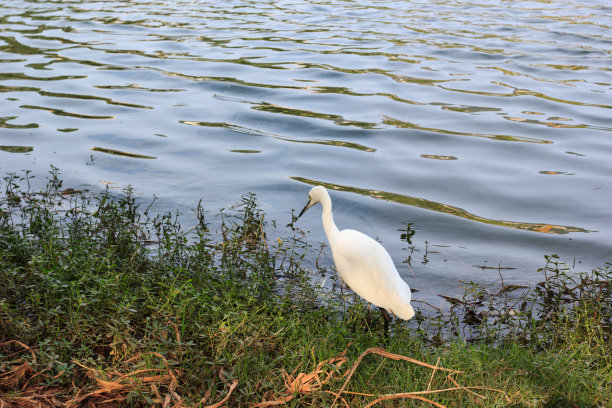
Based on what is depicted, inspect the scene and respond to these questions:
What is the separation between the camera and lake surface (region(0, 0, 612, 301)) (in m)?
7.32

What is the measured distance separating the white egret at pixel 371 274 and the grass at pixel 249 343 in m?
0.20

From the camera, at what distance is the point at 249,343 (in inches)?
157

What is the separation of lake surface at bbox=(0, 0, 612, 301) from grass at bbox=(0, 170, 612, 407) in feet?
3.62

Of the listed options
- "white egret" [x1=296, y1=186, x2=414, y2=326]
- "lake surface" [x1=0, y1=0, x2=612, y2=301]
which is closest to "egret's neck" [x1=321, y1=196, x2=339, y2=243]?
"white egret" [x1=296, y1=186, x2=414, y2=326]

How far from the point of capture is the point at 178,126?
10.2m

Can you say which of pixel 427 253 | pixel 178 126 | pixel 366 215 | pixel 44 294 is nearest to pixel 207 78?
pixel 178 126

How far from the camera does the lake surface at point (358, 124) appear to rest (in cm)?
732

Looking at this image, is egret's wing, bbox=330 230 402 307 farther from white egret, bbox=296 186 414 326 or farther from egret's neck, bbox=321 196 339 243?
egret's neck, bbox=321 196 339 243

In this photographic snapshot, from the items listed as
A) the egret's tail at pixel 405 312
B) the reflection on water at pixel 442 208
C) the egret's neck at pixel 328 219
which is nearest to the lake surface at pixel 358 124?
the reflection on water at pixel 442 208

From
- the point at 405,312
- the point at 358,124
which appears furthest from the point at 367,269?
the point at 358,124

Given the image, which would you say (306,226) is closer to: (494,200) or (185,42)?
(494,200)

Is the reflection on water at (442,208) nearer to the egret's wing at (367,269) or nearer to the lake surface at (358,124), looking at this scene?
the lake surface at (358,124)

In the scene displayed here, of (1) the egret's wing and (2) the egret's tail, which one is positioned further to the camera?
(1) the egret's wing

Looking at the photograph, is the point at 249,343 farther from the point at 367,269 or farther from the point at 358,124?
the point at 358,124
